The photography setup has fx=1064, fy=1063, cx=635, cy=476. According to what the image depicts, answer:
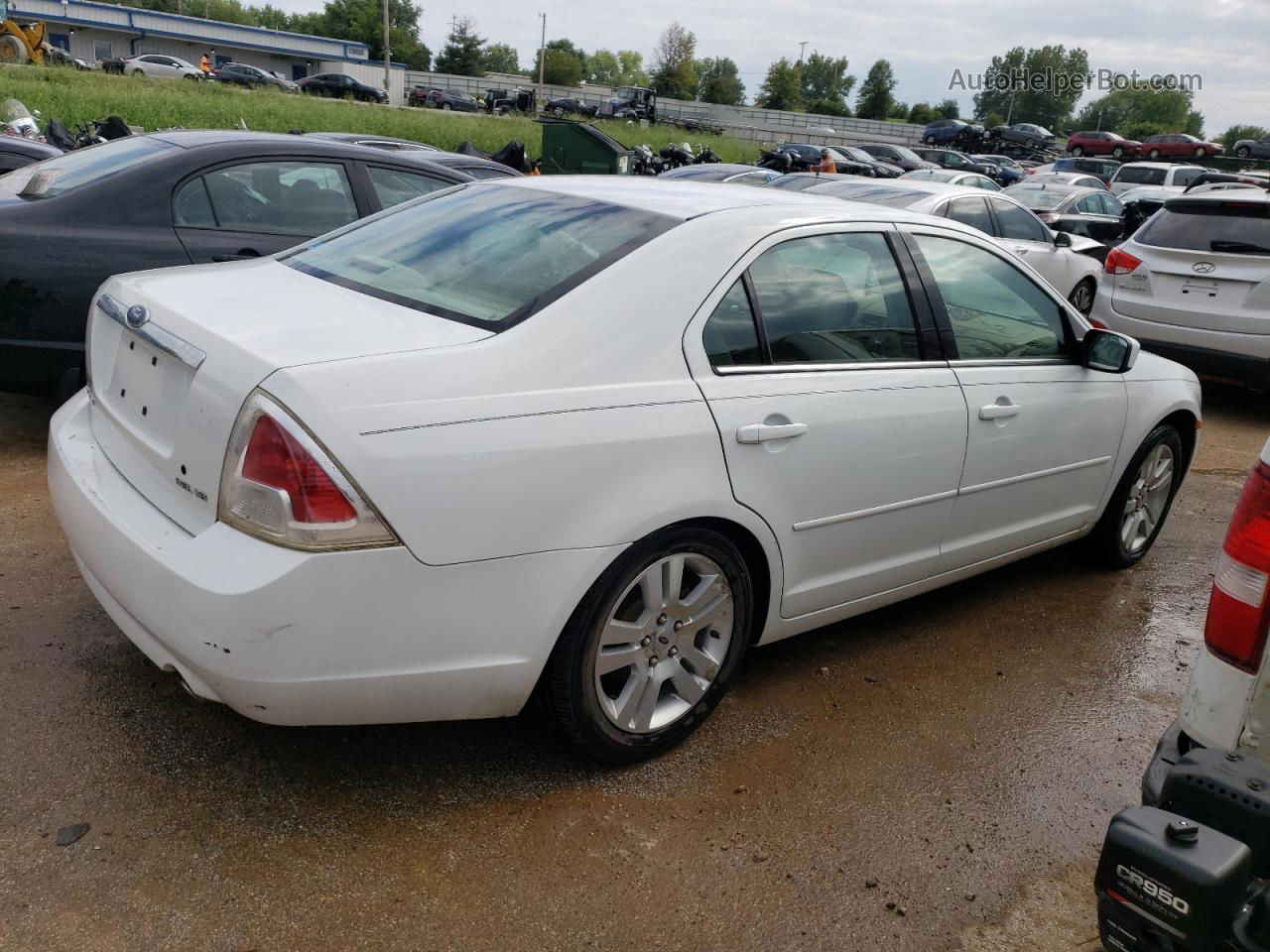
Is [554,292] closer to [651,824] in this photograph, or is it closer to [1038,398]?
[651,824]

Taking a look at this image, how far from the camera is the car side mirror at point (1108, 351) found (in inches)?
159


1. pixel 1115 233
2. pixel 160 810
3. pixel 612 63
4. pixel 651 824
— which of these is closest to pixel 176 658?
pixel 160 810

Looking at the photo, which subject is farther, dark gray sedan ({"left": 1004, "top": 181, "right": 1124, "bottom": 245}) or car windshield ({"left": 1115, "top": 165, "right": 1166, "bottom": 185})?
car windshield ({"left": 1115, "top": 165, "right": 1166, "bottom": 185})

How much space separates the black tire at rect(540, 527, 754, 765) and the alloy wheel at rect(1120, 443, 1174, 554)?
8.02 feet

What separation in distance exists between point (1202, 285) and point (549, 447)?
22.5ft

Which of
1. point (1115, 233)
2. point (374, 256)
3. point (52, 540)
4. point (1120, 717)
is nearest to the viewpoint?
point (374, 256)

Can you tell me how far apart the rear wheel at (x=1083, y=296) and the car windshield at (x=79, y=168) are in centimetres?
866

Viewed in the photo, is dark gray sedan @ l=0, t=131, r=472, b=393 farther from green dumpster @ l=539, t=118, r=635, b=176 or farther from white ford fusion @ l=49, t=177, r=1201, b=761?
green dumpster @ l=539, t=118, r=635, b=176

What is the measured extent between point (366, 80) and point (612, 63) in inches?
3280

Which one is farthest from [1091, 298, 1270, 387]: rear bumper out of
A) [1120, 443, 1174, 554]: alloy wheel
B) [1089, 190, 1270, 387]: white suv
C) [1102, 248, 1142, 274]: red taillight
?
[1120, 443, 1174, 554]: alloy wheel

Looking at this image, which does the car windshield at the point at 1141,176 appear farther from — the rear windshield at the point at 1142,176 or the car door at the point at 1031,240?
the car door at the point at 1031,240

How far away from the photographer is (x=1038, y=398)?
386 centimetres

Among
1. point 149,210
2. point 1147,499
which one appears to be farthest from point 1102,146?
point 149,210

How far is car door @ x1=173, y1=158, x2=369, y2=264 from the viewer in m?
5.11
